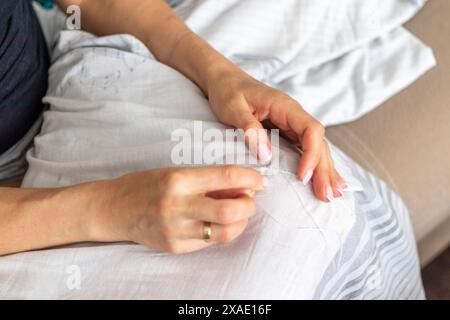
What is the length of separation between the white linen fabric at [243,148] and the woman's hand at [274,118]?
0.02 m

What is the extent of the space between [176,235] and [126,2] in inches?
16.5

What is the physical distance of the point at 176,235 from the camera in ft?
1.69

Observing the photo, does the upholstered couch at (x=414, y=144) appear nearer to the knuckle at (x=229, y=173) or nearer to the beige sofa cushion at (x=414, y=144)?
the beige sofa cushion at (x=414, y=144)

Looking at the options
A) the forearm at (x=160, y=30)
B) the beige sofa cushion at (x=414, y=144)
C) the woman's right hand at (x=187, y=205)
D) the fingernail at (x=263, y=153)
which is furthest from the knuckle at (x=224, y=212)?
the beige sofa cushion at (x=414, y=144)

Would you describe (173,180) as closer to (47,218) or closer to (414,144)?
(47,218)

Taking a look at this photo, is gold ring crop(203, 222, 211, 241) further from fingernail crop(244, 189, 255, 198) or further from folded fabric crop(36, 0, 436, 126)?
folded fabric crop(36, 0, 436, 126)

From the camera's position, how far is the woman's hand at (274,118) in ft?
1.90

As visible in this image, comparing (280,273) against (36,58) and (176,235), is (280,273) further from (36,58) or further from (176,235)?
(36,58)

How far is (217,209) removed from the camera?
49cm

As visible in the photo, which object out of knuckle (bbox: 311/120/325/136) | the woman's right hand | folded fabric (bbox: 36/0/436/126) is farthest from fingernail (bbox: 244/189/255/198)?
folded fabric (bbox: 36/0/436/126)

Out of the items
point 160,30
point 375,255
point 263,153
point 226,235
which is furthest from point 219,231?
point 160,30

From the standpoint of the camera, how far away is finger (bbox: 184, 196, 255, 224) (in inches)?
19.3

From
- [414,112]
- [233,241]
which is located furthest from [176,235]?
[414,112]

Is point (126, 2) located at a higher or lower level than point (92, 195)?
higher
